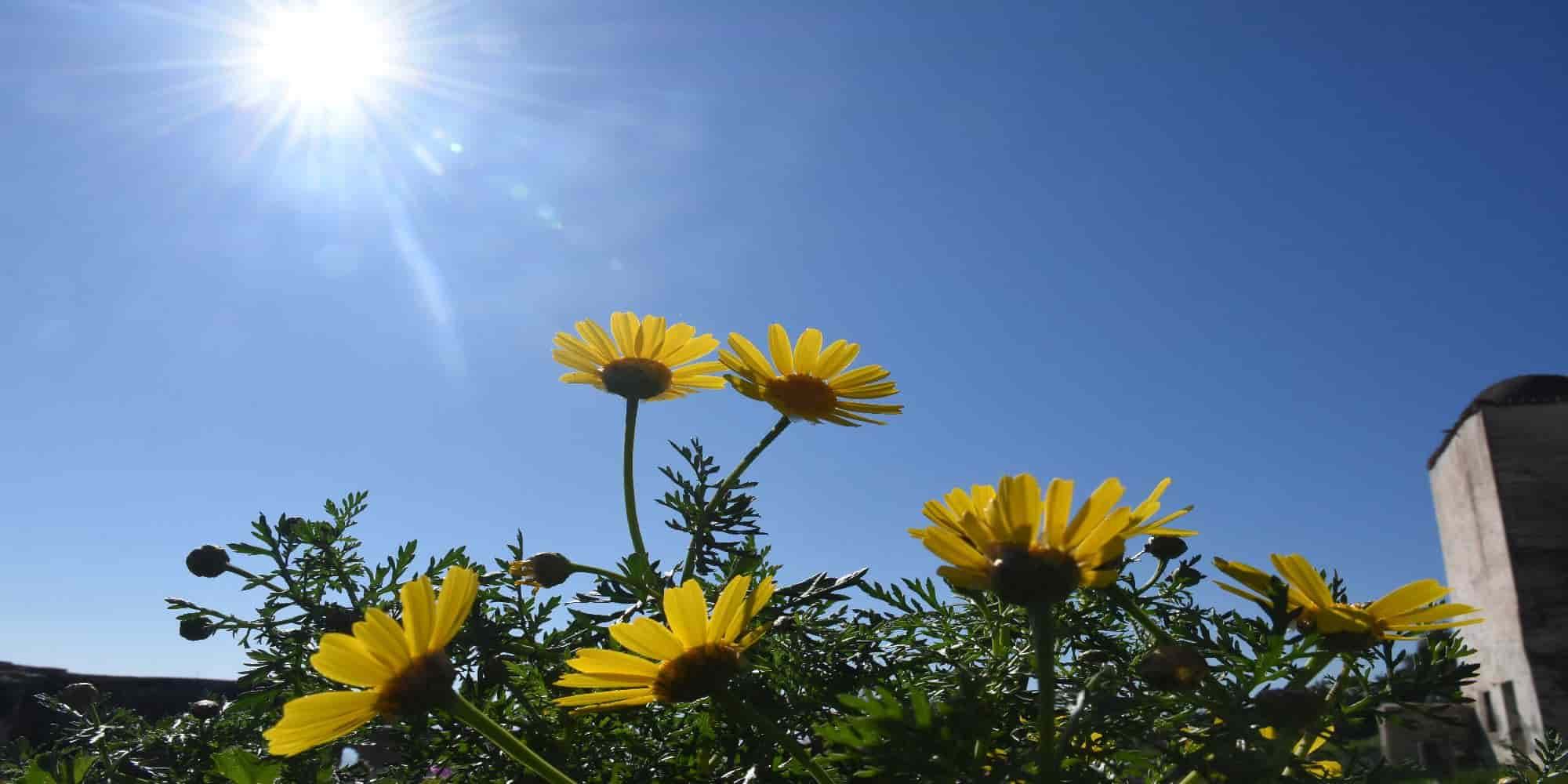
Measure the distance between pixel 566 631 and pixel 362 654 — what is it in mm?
336

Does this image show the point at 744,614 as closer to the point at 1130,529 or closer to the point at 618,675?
the point at 618,675

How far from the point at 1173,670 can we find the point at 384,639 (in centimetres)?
58

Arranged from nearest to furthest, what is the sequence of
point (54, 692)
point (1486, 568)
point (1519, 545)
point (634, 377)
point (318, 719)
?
point (318, 719) < point (634, 377) < point (54, 692) < point (1519, 545) < point (1486, 568)

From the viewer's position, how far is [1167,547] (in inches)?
41.8

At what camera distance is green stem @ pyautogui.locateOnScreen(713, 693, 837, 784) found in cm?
68

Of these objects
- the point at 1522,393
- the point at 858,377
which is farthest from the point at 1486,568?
the point at 858,377

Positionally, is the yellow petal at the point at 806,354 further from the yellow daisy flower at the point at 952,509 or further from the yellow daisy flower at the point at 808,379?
the yellow daisy flower at the point at 952,509

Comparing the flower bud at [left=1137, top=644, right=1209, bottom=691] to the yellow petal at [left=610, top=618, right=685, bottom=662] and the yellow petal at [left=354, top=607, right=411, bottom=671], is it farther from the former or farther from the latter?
the yellow petal at [left=354, top=607, right=411, bottom=671]

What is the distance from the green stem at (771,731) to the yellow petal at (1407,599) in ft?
1.58

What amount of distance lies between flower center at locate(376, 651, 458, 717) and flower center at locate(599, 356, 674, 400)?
0.64 metres

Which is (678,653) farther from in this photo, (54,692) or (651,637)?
(54,692)

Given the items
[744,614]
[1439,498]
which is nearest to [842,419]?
[744,614]

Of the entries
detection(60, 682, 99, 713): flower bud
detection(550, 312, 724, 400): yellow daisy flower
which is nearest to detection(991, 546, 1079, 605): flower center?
detection(550, 312, 724, 400): yellow daisy flower

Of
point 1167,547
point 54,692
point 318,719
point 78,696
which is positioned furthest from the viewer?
point 54,692
